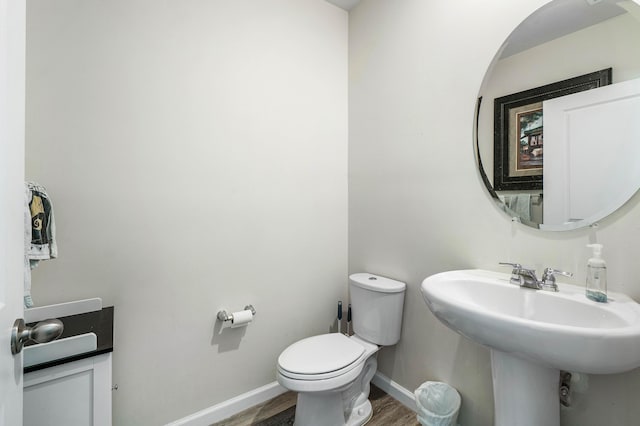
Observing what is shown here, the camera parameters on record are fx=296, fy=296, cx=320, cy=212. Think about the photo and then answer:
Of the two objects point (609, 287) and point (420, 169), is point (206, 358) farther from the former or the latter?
point (609, 287)

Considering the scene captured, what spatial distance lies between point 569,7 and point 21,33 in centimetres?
173

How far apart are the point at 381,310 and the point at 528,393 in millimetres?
768

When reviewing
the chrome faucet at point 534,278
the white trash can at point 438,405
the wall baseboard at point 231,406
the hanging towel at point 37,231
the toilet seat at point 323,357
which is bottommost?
A: the wall baseboard at point 231,406

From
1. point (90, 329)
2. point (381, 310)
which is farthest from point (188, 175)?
point (381, 310)

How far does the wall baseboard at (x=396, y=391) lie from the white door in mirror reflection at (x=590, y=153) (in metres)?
1.20

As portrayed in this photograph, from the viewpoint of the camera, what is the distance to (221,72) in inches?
64.1

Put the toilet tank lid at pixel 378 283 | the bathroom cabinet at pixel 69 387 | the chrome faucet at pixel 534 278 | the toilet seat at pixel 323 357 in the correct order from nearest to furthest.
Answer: the bathroom cabinet at pixel 69 387
the chrome faucet at pixel 534 278
the toilet seat at pixel 323 357
the toilet tank lid at pixel 378 283

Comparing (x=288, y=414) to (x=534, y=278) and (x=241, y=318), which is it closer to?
(x=241, y=318)

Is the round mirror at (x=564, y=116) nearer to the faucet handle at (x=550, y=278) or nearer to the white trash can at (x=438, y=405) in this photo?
the faucet handle at (x=550, y=278)

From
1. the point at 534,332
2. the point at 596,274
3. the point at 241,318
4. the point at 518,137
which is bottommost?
the point at 241,318

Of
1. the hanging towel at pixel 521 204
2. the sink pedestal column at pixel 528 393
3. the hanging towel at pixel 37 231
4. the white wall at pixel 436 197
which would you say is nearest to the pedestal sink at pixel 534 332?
the sink pedestal column at pixel 528 393

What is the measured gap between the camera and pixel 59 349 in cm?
91

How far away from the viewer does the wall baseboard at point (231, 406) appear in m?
1.55

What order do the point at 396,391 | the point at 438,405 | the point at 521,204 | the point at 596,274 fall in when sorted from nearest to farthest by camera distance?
the point at 596,274 < the point at 521,204 < the point at 438,405 < the point at 396,391
